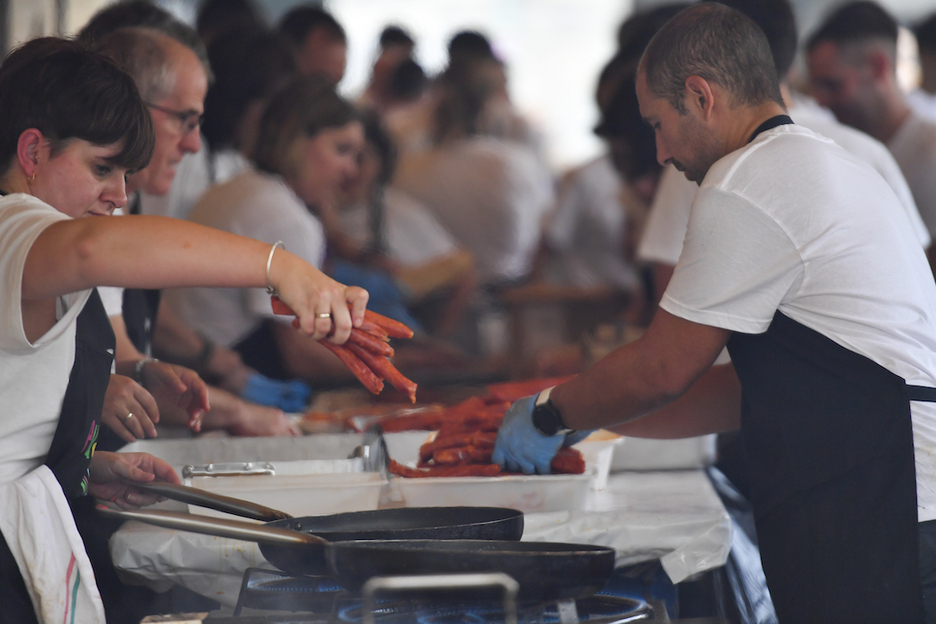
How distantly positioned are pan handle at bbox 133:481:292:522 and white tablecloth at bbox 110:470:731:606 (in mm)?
154

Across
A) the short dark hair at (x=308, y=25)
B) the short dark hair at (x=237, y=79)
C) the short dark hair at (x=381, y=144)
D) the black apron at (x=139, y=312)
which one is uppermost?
the short dark hair at (x=308, y=25)

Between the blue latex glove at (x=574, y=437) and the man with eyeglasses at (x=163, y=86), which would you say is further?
the man with eyeglasses at (x=163, y=86)

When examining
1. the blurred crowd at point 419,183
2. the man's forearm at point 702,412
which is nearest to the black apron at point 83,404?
the blurred crowd at point 419,183

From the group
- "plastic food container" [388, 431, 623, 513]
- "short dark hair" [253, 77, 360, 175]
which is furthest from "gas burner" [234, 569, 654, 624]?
"short dark hair" [253, 77, 360, 175]

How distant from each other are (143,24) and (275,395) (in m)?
1.09

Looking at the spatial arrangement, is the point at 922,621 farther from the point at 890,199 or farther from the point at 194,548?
the point at 194,548

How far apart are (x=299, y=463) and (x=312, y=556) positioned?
40cm

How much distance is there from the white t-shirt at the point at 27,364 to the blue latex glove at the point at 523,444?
0.77m

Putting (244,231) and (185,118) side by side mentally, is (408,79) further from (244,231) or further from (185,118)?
(185,118)

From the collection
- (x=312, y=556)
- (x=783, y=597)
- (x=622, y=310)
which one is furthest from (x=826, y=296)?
(x=622, y=310)

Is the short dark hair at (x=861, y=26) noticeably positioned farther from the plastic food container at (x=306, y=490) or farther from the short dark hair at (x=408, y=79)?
the short dark hair at (x=408, y=79)

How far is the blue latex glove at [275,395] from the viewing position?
2.67 meters

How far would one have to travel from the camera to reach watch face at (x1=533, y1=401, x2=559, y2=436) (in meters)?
1.65

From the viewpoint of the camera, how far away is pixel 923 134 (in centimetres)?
314
